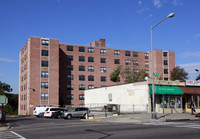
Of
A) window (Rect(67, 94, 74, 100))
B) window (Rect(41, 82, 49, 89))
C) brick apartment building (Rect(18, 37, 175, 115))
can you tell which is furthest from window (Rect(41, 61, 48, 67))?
window (Rect(67, 94, 74, 100))

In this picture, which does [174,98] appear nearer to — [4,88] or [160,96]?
[160,96]

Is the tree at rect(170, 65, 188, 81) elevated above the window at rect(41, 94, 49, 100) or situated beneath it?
elevated above

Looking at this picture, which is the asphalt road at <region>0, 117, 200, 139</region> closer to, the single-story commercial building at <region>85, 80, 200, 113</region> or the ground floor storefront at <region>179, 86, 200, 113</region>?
the single-story commercial building at <region>85, 80, 200, 113</region>

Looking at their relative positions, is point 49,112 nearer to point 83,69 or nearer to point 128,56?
point 83,69

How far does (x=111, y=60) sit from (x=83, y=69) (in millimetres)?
9902

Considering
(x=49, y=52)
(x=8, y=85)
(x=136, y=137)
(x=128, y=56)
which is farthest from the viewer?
(x=8, y=85)

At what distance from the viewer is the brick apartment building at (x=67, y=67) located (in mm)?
64438

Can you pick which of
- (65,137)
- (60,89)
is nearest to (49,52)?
(60,89)

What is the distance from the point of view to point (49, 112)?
131 feet

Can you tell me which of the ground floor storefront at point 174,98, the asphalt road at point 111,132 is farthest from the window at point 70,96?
the asphalt road at point 111,132

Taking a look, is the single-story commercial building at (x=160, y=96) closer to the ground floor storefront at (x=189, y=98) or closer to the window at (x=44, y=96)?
the ground floor storefront at (x=189, y=98)

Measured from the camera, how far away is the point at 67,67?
7438 cm

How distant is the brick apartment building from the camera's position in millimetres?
64438

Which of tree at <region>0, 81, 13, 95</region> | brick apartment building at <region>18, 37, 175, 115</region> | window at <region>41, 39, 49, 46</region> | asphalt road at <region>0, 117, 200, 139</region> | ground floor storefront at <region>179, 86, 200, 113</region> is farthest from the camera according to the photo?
tree at <region>0, 81, 13, 95</region>
